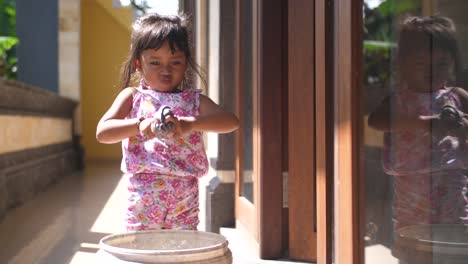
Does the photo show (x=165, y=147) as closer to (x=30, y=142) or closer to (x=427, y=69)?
(x=427, y=69)

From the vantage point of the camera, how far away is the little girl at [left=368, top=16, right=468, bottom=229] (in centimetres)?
143

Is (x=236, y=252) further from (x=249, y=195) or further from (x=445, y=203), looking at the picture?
(x=445, y=203)

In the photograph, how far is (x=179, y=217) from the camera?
2.14 m

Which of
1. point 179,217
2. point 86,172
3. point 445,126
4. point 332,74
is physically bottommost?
point 86,172

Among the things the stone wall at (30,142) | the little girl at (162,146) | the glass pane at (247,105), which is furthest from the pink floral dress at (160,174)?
the stone wall at (30,142)

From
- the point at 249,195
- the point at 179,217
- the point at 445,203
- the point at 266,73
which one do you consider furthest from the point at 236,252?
the point at 445,203

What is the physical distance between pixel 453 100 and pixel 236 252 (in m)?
2.06

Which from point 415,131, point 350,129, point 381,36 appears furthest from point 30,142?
point 415,131

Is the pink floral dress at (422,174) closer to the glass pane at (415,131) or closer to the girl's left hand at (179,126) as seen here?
the glass pane at (415,131)

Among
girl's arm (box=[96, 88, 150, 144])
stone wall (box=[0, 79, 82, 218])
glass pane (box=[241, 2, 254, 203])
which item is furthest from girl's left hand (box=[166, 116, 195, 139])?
stone wall (box=[0, 79, 82, 218])

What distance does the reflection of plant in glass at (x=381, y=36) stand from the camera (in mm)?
1688

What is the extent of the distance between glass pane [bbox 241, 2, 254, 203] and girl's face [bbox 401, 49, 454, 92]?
2047 millimetres

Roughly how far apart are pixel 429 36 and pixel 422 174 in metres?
0.31

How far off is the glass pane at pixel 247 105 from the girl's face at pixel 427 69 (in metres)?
2.05
